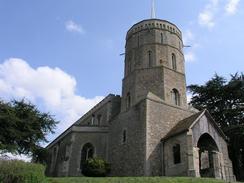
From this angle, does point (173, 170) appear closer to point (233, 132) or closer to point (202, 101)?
point (233, 132)

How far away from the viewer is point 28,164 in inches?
598

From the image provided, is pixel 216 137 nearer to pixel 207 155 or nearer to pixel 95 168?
pixel 207 155

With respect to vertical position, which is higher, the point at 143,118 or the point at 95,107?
the point at 95,107

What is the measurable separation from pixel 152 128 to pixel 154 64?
6909 mm

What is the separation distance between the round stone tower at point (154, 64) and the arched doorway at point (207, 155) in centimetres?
409

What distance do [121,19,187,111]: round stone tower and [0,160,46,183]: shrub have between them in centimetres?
1371

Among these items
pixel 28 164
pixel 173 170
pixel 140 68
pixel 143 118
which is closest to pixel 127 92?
pixel 140 68

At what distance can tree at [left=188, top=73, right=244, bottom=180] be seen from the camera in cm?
2930

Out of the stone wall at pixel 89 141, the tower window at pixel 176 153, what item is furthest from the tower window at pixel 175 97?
the stone wall at pixel 89 141

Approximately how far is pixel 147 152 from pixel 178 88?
302 inches

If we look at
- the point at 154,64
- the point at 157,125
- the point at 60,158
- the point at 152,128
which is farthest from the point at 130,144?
the point at 60,158

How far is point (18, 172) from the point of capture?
14.6 m

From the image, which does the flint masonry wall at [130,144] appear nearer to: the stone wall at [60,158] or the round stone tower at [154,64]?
the round stone tower at [154,64]

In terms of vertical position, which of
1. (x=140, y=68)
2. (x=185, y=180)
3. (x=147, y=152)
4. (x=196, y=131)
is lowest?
(x=185, y=180)
